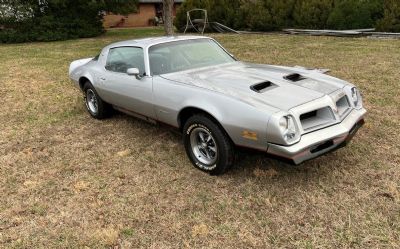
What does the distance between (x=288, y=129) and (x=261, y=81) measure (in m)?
0.88

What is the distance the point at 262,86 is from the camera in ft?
13.1

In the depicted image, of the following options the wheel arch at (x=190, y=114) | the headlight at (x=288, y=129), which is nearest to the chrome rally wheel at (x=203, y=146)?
the wheel arch at (x=190, y=114)

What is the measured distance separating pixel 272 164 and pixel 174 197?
1.24m

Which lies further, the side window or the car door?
the side window

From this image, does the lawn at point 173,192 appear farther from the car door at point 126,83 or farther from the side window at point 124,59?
the side window at point 124,59

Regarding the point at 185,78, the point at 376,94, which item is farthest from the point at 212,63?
the point at 376,94

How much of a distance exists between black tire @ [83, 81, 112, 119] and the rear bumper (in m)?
3.36

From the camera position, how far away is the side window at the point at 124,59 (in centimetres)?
493

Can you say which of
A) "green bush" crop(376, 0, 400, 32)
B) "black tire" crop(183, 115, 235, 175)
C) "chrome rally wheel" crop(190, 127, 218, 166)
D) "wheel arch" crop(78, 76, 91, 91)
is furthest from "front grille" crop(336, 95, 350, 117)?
"green bush" crop(376, 0, 400, 32)

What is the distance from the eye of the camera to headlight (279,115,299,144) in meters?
3.35

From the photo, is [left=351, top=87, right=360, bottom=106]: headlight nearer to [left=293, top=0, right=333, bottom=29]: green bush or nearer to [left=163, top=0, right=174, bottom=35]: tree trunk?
[left=163, top=0, right=174, bottom=35]: tree trunk

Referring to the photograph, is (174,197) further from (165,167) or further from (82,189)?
(82,189)

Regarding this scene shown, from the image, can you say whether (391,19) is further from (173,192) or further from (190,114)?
(173,192)

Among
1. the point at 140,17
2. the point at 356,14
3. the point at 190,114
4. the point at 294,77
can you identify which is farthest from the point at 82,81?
the point at 140,17
